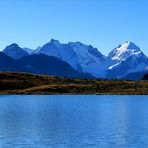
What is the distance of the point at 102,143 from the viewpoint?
70.4 m

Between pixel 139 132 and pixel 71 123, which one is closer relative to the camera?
pixel 139 132

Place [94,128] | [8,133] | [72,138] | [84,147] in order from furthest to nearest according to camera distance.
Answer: [94,128] < [8,133] < [72,138] < [84,147]

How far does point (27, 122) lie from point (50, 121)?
5255 mm

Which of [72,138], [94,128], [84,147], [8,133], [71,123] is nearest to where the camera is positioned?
[84,147]

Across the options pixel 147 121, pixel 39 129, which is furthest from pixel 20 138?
pixel 147 121

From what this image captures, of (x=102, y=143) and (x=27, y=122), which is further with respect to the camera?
(x=27, y=122)

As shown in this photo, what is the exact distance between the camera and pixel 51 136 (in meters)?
78.6

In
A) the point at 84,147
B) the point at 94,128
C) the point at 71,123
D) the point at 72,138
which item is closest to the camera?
the point at 84,147

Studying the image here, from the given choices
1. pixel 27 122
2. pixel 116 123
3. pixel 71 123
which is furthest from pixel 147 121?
pixel 27 122

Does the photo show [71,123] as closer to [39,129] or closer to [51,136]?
[39,129]

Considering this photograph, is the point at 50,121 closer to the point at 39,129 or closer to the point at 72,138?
the point at 39,129

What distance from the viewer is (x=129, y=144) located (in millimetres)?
70188

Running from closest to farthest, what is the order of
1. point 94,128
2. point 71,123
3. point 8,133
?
point 8,133
point 94,128
point 71,123

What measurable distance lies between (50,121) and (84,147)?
34.5m
